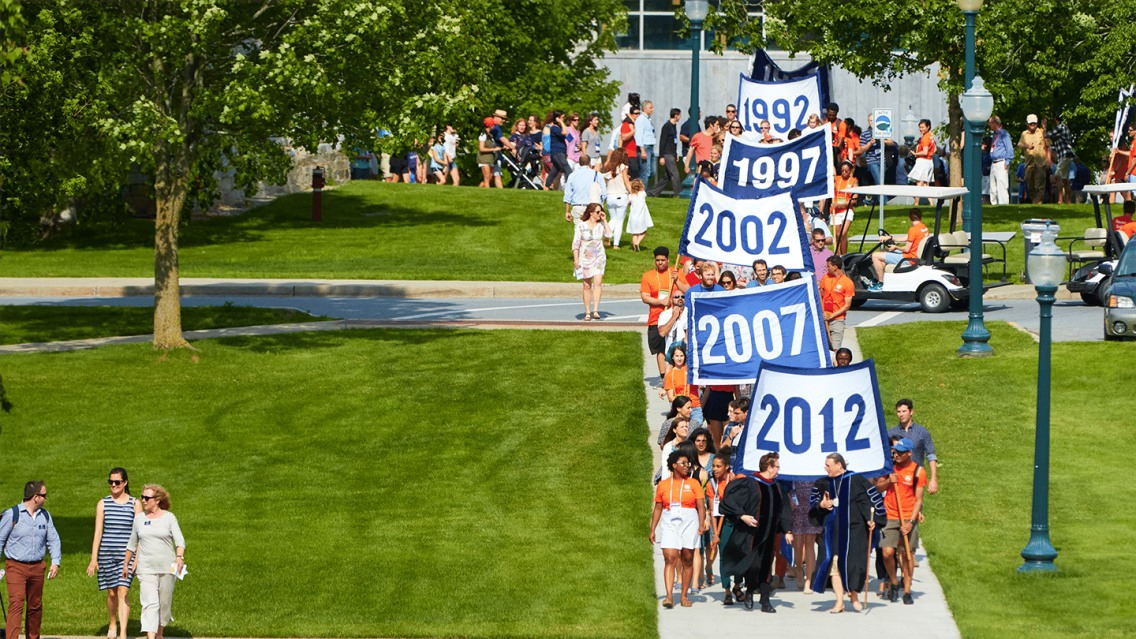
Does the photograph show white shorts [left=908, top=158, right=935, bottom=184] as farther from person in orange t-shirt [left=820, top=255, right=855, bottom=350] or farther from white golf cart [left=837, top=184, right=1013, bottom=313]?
person in orange t-shirt [left=820, top=255, right=855, bottom=350]

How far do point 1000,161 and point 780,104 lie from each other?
11270 millimetres

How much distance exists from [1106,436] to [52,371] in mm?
14277

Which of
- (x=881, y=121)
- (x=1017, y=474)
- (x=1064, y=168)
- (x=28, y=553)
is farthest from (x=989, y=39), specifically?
(x=28, y=553)

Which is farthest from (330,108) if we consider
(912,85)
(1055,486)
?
(912,85)

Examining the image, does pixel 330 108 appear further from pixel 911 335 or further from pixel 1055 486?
pixel 1055 486

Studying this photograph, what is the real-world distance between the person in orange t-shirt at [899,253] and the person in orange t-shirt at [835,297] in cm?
616

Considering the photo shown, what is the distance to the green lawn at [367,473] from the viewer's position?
14.5 m

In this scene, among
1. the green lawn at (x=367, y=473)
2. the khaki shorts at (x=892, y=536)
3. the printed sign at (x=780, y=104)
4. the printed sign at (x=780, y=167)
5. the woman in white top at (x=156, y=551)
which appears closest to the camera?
the woman in white top at (x=156, y=551)

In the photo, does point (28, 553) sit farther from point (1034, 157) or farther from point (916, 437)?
point (1034, 157)

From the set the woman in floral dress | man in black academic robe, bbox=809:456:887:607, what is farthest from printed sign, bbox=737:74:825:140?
man in black academic robe, bbox=809:456:887:607

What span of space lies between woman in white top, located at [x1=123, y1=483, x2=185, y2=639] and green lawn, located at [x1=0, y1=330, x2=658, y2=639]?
0.47 m

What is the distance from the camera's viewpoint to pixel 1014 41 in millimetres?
37000

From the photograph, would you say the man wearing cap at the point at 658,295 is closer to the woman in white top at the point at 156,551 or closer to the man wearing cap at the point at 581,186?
the woman in white top at the point at 156,551

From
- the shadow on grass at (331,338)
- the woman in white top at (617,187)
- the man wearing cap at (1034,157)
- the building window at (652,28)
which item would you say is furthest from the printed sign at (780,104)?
the building window at (652,28)
